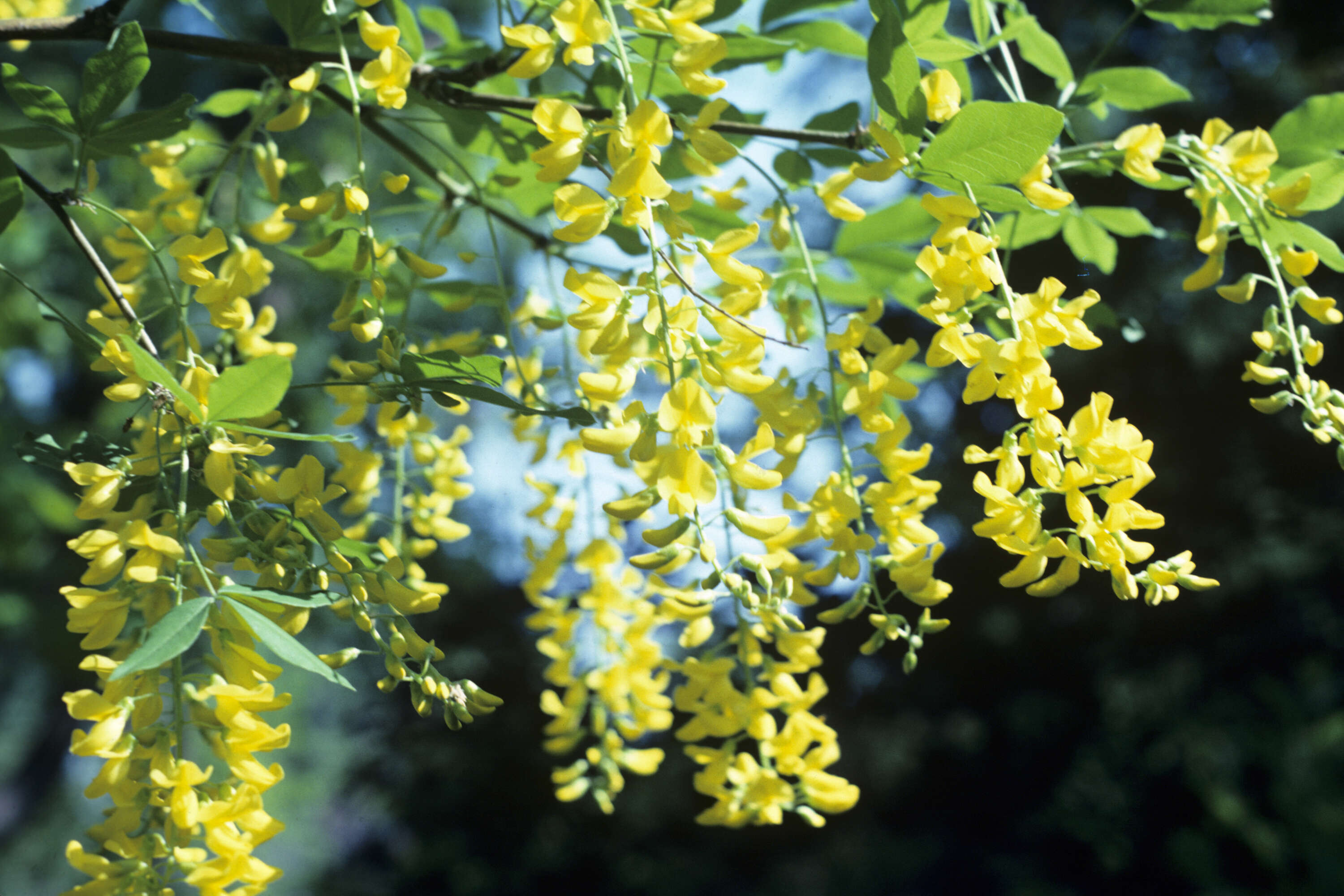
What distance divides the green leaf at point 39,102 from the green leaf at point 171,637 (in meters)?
0.35

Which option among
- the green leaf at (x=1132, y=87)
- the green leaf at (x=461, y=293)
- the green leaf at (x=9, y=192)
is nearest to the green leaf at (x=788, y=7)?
the green leaf at (x=1132, y=87)

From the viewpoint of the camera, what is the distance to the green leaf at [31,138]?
68cm

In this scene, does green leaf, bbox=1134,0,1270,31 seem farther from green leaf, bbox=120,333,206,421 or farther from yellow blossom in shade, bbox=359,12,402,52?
green leaf, bbox=120,333,206,421

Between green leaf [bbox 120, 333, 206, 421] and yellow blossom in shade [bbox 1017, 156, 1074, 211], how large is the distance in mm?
464

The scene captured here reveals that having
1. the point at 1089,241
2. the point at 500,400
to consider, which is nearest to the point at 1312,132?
the point at 1089,241

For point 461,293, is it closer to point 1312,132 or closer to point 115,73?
point 115,73

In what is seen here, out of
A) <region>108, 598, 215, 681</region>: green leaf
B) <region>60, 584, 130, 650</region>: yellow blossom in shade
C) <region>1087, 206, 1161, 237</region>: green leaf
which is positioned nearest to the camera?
<region>108, 598, 215, 681</region>: green leaf

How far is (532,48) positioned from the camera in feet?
1.78

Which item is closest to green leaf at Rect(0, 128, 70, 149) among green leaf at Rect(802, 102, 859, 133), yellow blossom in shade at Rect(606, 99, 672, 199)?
yellow blossom in shade at Rect(606, 99, 672, 199)

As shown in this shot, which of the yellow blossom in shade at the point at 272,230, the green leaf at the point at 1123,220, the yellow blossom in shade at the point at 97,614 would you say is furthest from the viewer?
the green leaf at the point at 1123,220

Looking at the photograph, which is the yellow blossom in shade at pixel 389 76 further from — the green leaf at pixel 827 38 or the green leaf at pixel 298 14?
the green leaf at pixel 827 38

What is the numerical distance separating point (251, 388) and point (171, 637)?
5.1 inches

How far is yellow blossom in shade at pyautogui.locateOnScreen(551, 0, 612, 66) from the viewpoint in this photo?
0.50 metres

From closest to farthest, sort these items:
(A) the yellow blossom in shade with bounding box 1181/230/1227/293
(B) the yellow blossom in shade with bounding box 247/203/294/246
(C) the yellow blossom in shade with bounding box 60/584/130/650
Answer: (C) the yellow blossom in shade with bounding box 60/584/130/650 < (A) the yellow blossom in shade with bounding box 1181/230/1227/293 < (B) the yellow blossom in shade with bounding box 247/203/294/246
